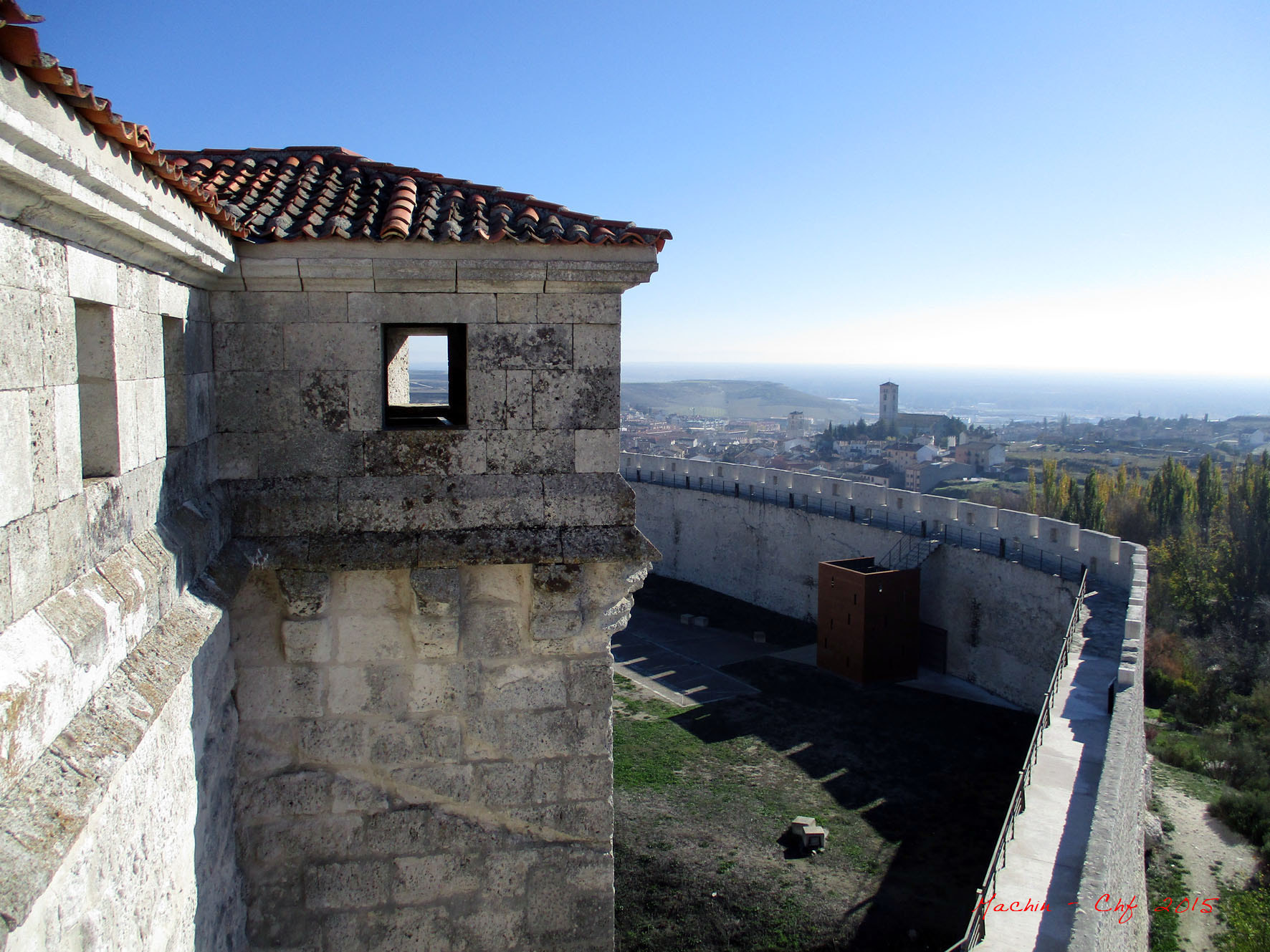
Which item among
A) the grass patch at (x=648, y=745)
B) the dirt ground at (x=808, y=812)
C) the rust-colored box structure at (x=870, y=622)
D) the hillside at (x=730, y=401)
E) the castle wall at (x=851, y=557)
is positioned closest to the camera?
the dirt ground at (x=808, y=812)

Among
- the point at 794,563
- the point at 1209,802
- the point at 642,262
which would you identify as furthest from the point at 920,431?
the point at 642,262

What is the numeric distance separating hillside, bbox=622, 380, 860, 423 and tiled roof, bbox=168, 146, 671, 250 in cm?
13668

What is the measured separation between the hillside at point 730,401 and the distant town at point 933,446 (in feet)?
84.1

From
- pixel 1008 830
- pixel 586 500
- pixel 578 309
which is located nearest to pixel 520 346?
pixel 578 309

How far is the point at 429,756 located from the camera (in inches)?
162

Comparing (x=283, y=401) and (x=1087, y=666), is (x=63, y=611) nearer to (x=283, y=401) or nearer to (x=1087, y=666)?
(x=283, y=401)

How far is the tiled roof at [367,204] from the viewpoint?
3850mm

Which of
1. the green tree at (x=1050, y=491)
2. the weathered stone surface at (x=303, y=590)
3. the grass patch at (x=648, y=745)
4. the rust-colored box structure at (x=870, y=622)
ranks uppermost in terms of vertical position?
the weathered stone surface at (x=303, y=590)

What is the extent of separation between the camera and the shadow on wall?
10.1 metres

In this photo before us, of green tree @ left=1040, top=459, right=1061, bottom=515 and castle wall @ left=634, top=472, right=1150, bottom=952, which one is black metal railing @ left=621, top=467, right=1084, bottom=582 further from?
green tree @ left=1040, top=459, right=1061, bottom=515
